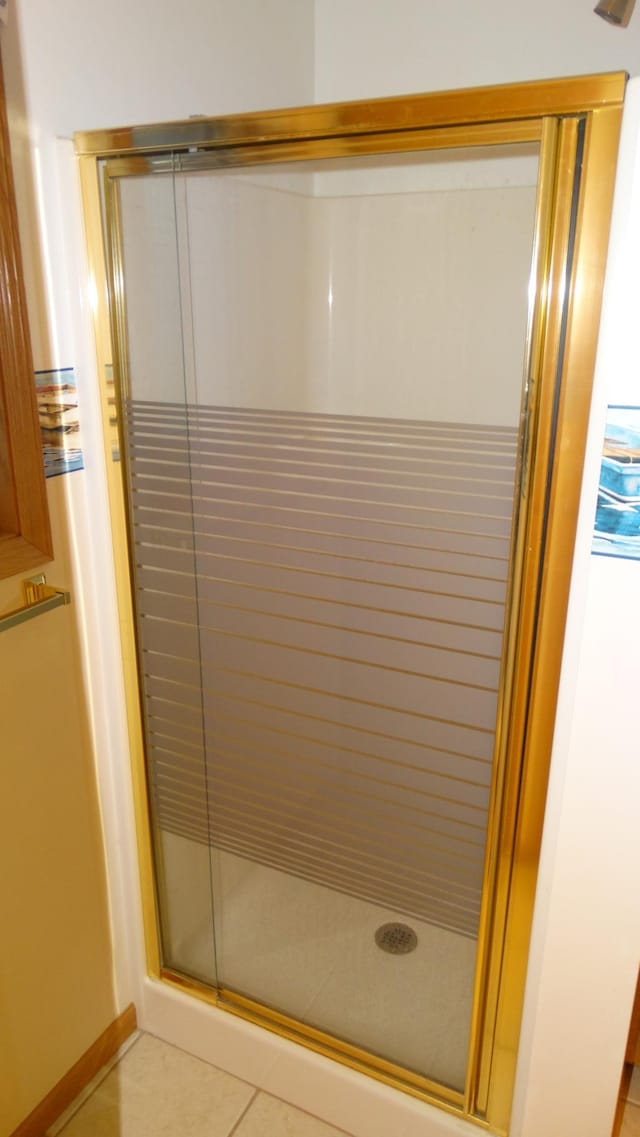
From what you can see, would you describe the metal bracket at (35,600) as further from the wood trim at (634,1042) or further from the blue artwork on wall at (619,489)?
the wood trim at (634,1042)

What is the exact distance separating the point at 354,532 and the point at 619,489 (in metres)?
0.46

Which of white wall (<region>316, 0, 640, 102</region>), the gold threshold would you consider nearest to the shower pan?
the gold threshold

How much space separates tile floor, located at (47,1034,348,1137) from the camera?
1484 millimetres

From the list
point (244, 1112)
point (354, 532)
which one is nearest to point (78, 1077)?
point (244, 1112)

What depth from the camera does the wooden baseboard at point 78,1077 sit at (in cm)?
145

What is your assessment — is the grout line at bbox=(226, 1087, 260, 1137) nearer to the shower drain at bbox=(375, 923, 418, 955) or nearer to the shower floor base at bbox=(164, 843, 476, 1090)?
the shower floor base at bbox=(164, 843, 476, 1090)

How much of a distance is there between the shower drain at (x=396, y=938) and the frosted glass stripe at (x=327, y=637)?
0.09m

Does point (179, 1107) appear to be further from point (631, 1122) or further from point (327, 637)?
point (327, 637)

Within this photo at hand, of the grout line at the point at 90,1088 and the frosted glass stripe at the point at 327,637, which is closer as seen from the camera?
the frosted glass stripe at the point at 327,637

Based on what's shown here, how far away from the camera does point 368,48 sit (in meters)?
1.89

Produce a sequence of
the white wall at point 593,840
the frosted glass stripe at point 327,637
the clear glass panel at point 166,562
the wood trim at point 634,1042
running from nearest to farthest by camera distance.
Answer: the white wall at point 593,840
the frosted glass stripe at point 327,637
the clear glass panel at point 166,562
the wood trim at point 634,1042

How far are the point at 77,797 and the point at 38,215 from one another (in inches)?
40.3

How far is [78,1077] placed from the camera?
61.0 inches

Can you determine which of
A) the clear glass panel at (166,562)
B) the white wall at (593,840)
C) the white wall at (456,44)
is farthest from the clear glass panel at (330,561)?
the white wall at (456,44)
